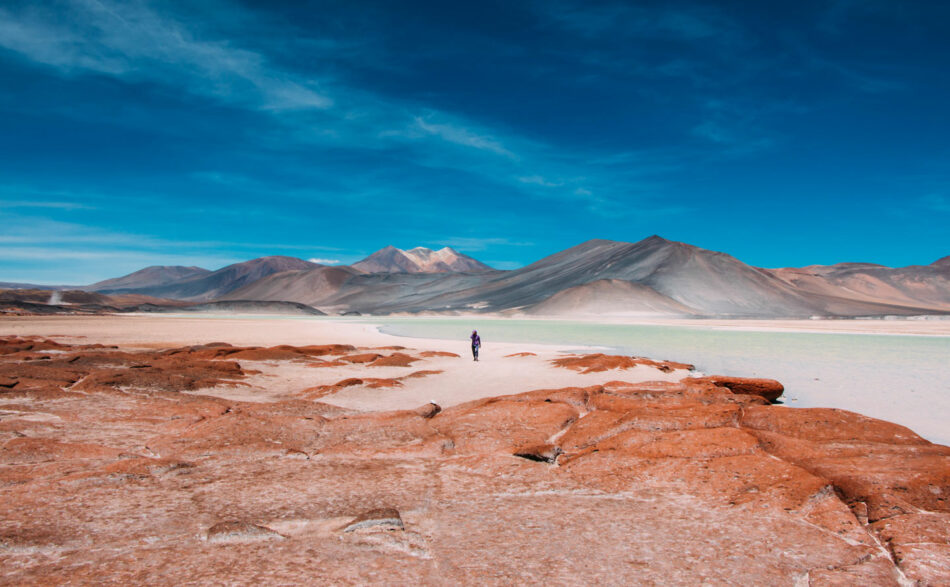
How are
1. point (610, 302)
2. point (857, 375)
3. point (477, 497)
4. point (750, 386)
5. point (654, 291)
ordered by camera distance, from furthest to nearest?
point (654, 291), point (610, 302), point (857, 375), point (750, 386), point (477, 497)

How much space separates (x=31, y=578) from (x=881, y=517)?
559 centimetres

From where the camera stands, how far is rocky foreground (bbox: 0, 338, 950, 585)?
343cm

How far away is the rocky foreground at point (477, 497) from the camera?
11.3ft

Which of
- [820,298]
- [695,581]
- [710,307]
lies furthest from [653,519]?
[820,298]

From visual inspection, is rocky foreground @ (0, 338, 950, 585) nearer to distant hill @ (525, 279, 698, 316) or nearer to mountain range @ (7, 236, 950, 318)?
distant hill @ (525, 279, 698, 316)

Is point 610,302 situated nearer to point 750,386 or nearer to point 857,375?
point 857,375

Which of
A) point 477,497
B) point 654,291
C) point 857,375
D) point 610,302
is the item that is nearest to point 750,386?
point 857,375

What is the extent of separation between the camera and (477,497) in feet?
15.7

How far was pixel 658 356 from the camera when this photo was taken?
25.2 meters

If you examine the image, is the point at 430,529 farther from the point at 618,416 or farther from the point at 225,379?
the point at 225,379

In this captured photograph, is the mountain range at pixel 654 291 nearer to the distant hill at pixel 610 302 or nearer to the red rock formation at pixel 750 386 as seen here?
the distant hill at pixel 610 302

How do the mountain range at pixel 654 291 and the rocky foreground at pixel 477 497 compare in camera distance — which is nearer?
the rocky foreground at pixel 477 497

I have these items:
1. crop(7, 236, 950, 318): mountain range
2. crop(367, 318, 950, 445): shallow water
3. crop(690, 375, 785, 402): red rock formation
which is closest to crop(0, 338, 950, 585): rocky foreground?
crop(690, 375, 785, 402): red rock formation

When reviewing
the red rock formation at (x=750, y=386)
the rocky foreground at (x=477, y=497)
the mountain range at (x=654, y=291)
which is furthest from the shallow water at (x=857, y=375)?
the mountain range at (x=654, y=291)
